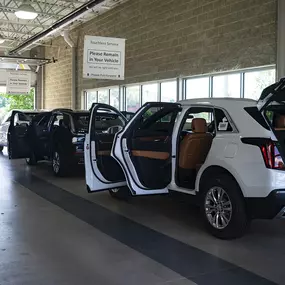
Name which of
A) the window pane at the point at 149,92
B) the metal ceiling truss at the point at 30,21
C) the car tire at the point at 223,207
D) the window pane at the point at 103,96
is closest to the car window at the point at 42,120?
the window pane at the point at 149,92

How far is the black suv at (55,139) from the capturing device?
9211 mm

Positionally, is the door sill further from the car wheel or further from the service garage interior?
the car wheel

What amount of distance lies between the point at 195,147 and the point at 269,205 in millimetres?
1467

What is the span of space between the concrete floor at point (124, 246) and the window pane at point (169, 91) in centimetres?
661

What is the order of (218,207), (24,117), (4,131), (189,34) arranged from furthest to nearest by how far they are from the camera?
(4,131)
(24,117)
(189,34)
(218,207)

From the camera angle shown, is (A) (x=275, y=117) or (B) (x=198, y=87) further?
(B) (x=198, y=87)

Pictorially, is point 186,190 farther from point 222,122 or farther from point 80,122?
point 80,122

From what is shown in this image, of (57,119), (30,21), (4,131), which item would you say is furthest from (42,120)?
(30,21)

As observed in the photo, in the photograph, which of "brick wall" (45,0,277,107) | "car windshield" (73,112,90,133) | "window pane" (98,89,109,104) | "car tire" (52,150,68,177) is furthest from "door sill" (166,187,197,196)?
"window pane" (98,89,109,104)

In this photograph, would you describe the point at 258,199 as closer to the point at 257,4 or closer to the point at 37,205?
the point at 37,205

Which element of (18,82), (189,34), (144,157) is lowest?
(144,157)

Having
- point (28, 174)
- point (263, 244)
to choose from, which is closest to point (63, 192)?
point (28, 174)

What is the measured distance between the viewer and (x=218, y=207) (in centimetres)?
484

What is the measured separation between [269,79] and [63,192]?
544 centimetres
